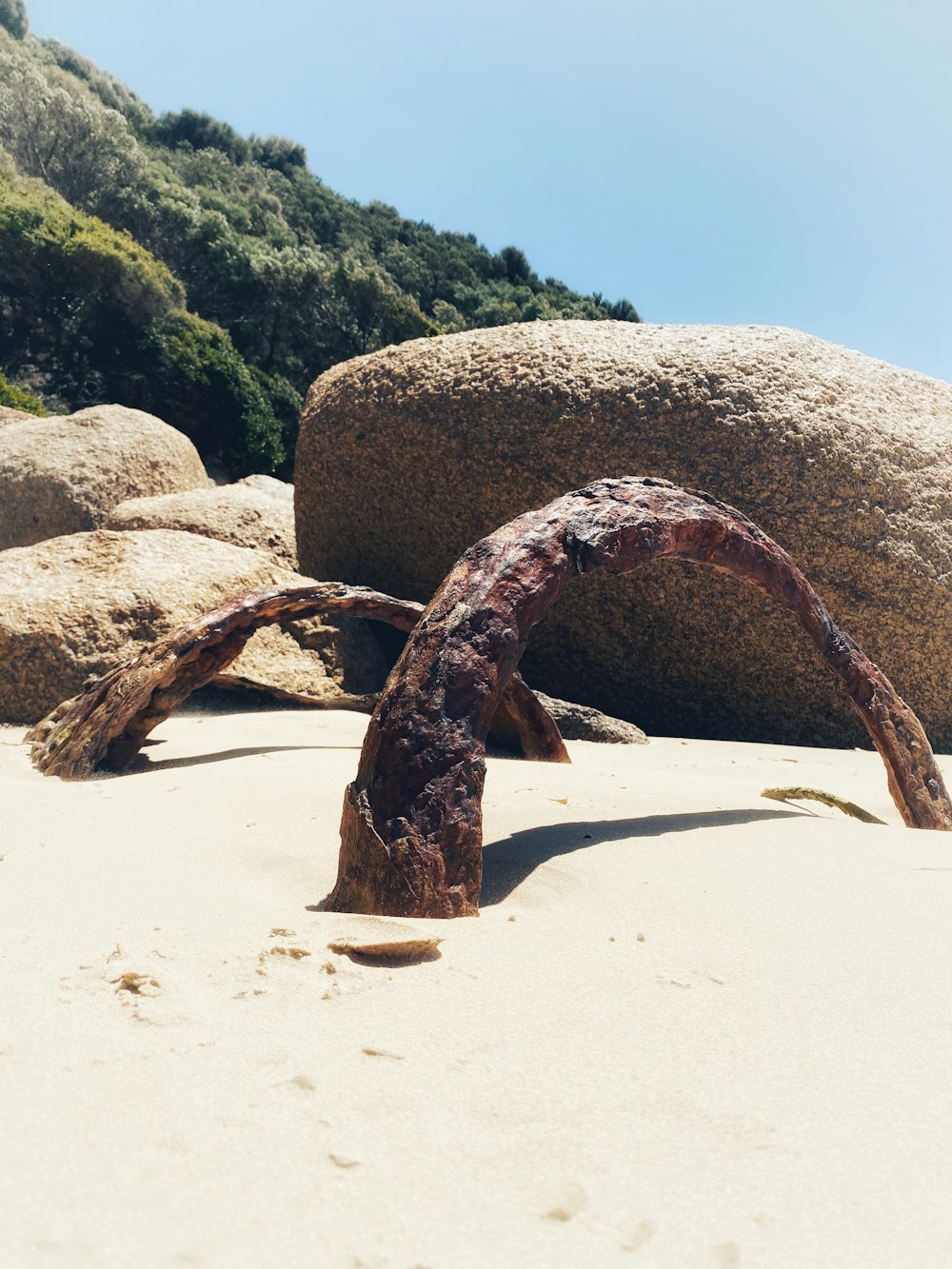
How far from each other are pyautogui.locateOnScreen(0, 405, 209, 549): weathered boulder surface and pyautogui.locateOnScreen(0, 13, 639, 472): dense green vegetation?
507 inches

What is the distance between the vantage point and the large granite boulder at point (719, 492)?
4.42 meters

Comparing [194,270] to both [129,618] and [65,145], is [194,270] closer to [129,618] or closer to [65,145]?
[65,145]

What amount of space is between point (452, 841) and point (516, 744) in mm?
1846

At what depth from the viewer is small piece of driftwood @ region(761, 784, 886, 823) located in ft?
7.73

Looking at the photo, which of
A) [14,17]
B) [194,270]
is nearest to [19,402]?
[194,270]

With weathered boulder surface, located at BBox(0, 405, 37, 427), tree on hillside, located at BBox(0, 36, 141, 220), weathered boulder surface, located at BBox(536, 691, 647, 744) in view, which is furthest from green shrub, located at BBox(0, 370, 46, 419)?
weathered boulder surface, located at BBox(536, 691, 647, 744)

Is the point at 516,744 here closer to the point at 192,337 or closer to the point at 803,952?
the point at 803,952

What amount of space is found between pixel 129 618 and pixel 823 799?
3223 mm

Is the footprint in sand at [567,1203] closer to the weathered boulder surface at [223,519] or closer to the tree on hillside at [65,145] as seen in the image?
the weathered boulder surface at [223,519]

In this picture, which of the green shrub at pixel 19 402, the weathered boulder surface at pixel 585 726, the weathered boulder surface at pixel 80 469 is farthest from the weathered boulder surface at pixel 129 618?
the green shrub at pixel 19 402

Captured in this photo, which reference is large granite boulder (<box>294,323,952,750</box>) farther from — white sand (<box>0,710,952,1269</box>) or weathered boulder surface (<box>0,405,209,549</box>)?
weathered boulder surface (<box>0,405,209,549</box>)

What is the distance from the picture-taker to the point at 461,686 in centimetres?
155

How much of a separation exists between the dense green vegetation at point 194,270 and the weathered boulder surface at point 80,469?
12.9m

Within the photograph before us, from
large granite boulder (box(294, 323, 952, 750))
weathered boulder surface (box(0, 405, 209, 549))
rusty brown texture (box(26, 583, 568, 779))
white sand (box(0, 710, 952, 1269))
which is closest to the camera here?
white sand (box(0, 710, 952, 1269))
